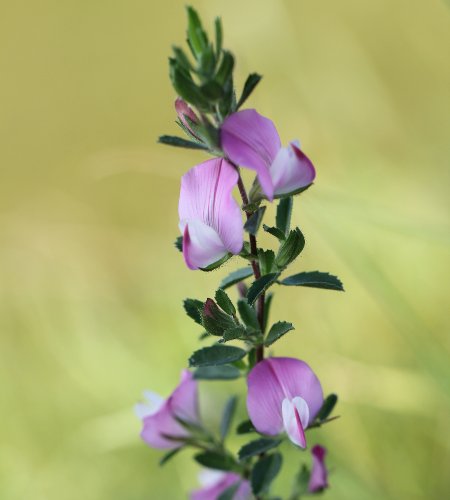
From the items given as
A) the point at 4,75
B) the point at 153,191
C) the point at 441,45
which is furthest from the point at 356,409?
the point at 4,75

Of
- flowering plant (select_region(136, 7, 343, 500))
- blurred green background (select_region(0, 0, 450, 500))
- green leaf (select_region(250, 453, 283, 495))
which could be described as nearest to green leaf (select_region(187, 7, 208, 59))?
flowering plant (select_region(136, 7, 343, 500))

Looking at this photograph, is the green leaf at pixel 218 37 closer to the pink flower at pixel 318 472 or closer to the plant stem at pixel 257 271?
the plant stem at pixel 257 271

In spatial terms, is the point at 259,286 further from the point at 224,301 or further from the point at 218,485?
the point at 218,485

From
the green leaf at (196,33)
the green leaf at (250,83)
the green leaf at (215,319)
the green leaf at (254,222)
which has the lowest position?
the green leaf at (215,319)

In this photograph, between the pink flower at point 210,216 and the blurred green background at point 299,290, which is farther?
the blurred green background at point 299,290

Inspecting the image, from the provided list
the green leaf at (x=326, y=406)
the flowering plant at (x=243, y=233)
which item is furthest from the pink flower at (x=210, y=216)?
the green leaf at (x=326, y=406)

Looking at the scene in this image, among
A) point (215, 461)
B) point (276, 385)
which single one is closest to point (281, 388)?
point (276, 385)

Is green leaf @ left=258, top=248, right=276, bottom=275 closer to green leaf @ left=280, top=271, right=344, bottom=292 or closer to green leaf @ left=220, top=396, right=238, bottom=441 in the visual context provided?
green leaf @ left=280, top=271, right=344, bottom=292

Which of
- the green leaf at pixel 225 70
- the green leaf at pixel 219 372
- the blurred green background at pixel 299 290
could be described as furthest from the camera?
the blurred green background at pixel 299 290
